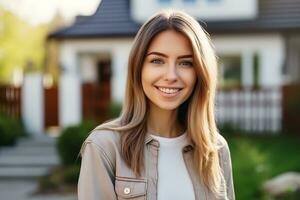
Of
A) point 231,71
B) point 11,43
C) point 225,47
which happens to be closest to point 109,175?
point 225,47

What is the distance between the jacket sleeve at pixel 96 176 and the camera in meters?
2.04

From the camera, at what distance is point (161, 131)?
7.37 feet

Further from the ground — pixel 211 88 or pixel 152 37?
pixel 152 37

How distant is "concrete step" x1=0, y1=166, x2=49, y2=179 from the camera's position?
1130 cm

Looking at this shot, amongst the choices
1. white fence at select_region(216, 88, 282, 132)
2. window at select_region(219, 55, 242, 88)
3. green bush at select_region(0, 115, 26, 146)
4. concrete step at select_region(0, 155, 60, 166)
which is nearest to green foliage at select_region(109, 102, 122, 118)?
concrete step at select_region(0, 155, 60, 166)

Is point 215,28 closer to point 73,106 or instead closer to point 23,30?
point 73,106

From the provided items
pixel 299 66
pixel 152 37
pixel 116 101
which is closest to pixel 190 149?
pixel 152 37

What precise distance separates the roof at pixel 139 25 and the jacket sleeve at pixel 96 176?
1261 centimetres

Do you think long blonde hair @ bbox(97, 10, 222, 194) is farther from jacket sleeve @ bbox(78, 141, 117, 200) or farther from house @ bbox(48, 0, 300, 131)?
house @ bbox(48, 0, 300, 131)

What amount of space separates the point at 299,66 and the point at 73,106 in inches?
248

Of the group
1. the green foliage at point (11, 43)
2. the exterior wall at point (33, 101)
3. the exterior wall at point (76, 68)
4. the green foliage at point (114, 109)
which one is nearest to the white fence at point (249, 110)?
the green foliage at point (114, 109)

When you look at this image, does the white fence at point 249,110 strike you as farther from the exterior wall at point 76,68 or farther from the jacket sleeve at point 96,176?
the jacket sleeve at point 96,176

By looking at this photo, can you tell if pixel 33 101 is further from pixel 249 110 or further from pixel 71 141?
pixel 249 110

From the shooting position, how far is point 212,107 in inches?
91.0
